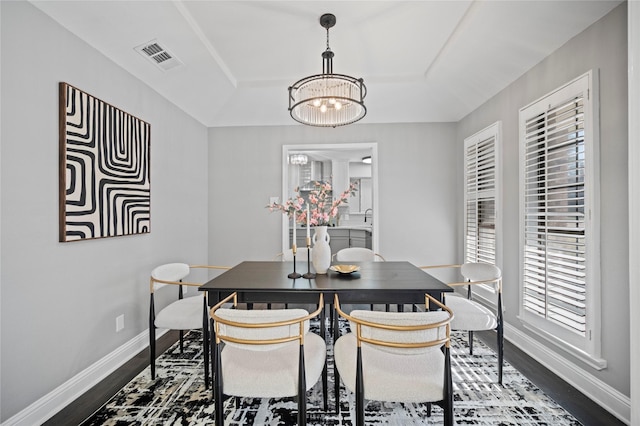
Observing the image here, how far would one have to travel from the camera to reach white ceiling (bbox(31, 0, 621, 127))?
2189 millimetres

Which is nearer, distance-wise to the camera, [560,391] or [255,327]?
[255,327]

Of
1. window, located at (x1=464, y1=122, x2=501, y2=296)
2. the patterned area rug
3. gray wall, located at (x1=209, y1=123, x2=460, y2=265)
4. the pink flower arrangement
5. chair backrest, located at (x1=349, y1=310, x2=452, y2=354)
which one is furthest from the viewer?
gray wall, located at (x1=209, y1=123, x2=460, y2=265)

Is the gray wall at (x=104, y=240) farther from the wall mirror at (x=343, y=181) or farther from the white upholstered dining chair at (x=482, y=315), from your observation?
the wall mirror at (x=343, y=181)

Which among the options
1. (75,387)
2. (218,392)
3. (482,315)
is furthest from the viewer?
(482,315)

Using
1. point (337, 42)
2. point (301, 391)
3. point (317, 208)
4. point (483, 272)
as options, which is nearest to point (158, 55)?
point (337, 42)

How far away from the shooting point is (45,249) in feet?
6.27

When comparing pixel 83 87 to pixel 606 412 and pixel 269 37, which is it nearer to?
pixel 269 37

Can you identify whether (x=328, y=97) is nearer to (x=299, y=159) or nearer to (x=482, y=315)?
(x=482, y=315)

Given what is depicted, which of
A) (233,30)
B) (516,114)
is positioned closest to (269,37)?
(233,30)

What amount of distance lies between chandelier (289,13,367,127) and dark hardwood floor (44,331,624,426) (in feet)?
7.66

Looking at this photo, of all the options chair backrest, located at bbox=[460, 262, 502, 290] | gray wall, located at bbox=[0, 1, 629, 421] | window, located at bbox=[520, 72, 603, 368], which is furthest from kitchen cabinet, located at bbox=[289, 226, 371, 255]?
window, located at bbox=[520, 72, 603, 368]

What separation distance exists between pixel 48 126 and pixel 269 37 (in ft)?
5.85

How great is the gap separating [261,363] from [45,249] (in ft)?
5.05

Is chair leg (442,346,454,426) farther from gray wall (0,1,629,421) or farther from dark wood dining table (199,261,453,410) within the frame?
gray wall (0,1,629,421)
